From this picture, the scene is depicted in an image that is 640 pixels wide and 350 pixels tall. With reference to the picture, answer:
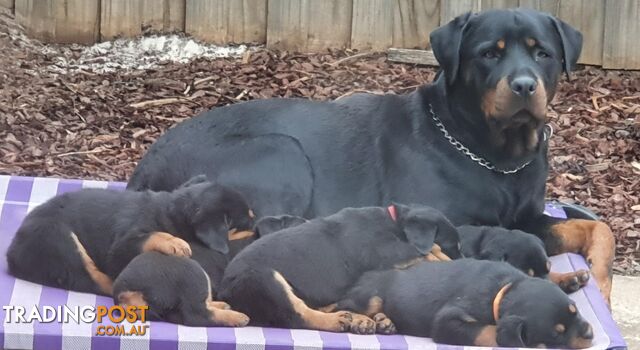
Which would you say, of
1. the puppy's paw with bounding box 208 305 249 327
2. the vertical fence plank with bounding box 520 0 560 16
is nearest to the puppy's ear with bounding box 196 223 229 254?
the puppy's paw with bounding box 208 305 249 327

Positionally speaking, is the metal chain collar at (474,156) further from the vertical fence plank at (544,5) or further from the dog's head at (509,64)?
the vertical fence plank at (544,5)

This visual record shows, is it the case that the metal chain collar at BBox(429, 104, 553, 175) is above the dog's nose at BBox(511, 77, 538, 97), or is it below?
below

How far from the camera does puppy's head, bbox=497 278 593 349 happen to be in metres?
3.91

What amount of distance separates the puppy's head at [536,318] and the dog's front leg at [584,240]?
927 mm

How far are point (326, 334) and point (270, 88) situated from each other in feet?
11.7

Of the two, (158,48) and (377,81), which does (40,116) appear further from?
(377,81)

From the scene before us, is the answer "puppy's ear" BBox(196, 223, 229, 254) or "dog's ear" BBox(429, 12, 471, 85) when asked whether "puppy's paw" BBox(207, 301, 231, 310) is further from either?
"dog's ear" BBox(429, 12, 471, 85)

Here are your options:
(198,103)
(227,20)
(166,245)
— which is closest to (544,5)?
(227,20)

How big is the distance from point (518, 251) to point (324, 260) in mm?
773

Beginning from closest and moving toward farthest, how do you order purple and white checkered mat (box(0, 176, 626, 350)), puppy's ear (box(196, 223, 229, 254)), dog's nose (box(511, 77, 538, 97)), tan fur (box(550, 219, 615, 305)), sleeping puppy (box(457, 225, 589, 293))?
purple and white checkered mat (box(0, 176, 626, 350)) → puppy's ear (box(196, 223, 229, 254)) → sleeping puppy (box(457, 225, 589, 293)) → dog's nose (box(511, 77, 538, 97)) → tan fur (box(550, 219, 615, 305))

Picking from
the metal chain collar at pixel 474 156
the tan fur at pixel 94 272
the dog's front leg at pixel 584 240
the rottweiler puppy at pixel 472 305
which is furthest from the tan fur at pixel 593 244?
the tan fur at pixel 94 272

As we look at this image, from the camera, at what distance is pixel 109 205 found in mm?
4375

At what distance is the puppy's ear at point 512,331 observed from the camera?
391 centimetres

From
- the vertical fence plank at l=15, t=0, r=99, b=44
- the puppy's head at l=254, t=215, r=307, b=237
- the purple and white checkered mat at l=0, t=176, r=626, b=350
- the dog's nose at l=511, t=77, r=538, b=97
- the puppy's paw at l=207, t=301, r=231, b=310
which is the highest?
the dog's nose at l=511, t=77, r=538, b=97
